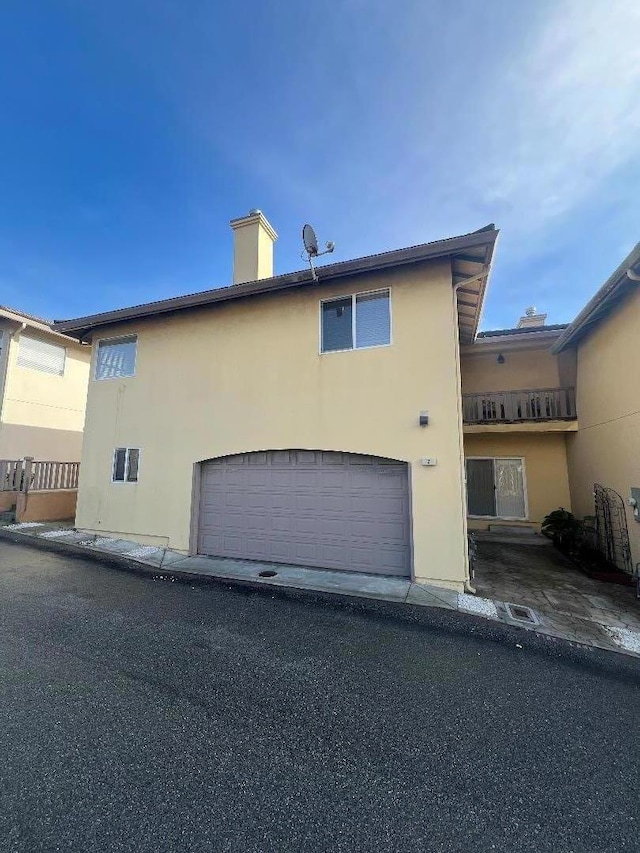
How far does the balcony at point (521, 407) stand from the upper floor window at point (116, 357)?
961cm

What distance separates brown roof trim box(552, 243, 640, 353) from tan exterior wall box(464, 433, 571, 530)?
2.87 meters

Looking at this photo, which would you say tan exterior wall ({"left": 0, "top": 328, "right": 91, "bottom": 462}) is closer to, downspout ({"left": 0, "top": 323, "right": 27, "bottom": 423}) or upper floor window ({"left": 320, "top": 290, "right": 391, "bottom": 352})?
downspout ({"left": 0, "top": 323, "right": 27, "bottom": 423})

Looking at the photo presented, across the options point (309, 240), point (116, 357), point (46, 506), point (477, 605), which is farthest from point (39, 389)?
point (477, 605)

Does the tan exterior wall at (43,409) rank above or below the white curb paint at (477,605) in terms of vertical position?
above

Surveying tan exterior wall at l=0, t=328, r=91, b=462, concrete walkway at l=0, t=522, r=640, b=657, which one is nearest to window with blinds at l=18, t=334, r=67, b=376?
tan exterior wall at l=0, t=328, r=91, b=462

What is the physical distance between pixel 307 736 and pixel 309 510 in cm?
465

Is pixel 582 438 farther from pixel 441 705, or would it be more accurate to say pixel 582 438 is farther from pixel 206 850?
pixel 206 850

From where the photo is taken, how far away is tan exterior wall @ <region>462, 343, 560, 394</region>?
11.4 metres

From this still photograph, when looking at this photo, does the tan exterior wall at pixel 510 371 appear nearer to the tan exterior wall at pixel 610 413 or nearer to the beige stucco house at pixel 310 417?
the beige stucco house at pixel 310 417

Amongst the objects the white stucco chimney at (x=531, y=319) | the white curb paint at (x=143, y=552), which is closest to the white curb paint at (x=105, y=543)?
the white curb paint at (x=143, y=552)

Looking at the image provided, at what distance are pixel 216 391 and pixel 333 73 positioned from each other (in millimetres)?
7655

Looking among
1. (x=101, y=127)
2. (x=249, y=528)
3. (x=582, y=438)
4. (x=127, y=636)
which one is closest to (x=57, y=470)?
(x=249, y=528)

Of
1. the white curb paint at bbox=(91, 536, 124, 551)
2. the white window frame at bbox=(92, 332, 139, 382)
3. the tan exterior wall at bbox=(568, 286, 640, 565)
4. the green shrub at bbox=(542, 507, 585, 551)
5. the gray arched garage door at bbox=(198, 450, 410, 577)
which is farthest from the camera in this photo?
the white window frame at bbox=(92, 332, 139, 382)

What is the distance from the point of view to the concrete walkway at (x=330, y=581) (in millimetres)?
4883
